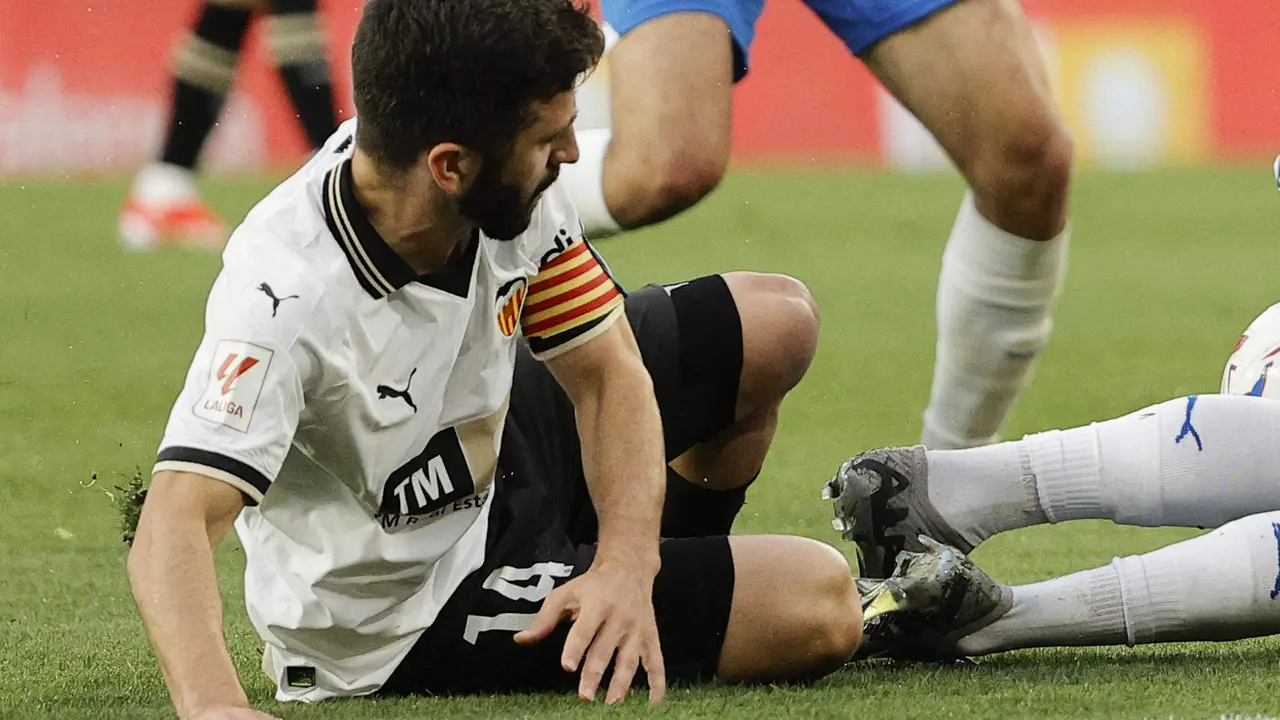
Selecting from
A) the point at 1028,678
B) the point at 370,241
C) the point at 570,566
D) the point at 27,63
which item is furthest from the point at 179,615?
the point at 27,63

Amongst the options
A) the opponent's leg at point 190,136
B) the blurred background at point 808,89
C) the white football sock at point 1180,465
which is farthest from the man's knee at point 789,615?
the blurred background at point 808,89

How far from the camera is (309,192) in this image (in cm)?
183

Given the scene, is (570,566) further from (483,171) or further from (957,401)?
(957,401)

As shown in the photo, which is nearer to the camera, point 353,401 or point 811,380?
point 353,401

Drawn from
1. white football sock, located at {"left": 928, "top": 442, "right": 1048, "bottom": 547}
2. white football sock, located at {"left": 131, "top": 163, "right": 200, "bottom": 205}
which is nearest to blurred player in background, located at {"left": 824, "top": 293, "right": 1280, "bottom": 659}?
white football sock, located at {"left": 928, "top": 442, "right": 1048, "bottom": 547}

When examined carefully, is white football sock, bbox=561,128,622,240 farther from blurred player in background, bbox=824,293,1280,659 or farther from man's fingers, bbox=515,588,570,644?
man's fingers, bbox=515,588,570,644

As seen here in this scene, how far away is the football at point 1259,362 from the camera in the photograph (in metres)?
2.33

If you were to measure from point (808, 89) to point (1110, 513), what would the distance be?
32.6 feet

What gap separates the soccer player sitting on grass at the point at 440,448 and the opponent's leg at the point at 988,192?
2.60ft

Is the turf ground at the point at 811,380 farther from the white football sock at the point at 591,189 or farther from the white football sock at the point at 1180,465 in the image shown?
the white football sock at the point at 591,189

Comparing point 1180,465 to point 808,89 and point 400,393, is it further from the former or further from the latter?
point 808,89

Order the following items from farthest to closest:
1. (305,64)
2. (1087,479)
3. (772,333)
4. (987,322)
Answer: (305,64), (987,322), (772,333), (1087,479)

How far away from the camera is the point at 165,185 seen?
273 inches

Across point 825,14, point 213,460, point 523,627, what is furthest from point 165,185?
point 213,460
